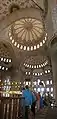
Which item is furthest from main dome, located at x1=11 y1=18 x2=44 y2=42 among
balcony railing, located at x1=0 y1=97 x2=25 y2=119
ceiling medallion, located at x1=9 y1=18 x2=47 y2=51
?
balcony railing, located at x1=0 y1=97 x2=25 y2=119

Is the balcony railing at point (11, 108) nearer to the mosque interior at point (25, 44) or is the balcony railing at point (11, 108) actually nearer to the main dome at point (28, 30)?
the mosque interior at point (25, 44)

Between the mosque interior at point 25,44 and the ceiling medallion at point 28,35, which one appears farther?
the ceiling medallion at point 28,35

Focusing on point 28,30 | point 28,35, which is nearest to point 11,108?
point 28,30

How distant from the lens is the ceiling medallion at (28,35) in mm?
22125

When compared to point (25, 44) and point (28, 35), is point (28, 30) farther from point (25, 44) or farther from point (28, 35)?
point (25, 44)

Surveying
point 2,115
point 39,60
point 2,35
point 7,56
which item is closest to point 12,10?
point 2,35

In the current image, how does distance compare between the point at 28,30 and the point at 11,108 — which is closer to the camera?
the point at 11,108

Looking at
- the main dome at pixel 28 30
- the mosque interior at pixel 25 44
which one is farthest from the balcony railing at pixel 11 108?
the main dome at pixel 28 30

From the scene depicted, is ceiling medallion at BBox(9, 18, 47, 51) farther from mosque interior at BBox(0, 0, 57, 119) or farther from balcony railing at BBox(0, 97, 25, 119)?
balcony railing at BBox(0, 97, 25, 119)

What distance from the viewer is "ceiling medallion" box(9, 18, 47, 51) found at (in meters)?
22.1

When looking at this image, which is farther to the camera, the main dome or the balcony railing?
the main dome

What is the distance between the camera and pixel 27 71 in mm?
28953

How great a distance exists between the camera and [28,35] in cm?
2473

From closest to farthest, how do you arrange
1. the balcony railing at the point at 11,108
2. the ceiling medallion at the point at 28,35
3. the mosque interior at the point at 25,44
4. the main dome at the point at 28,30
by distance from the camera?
the balcony railing at the point at 11,108
the mosque interior at the point at 25,44
the ceiling medallion at the point at 28,35
the main dome at the point at 28,30
